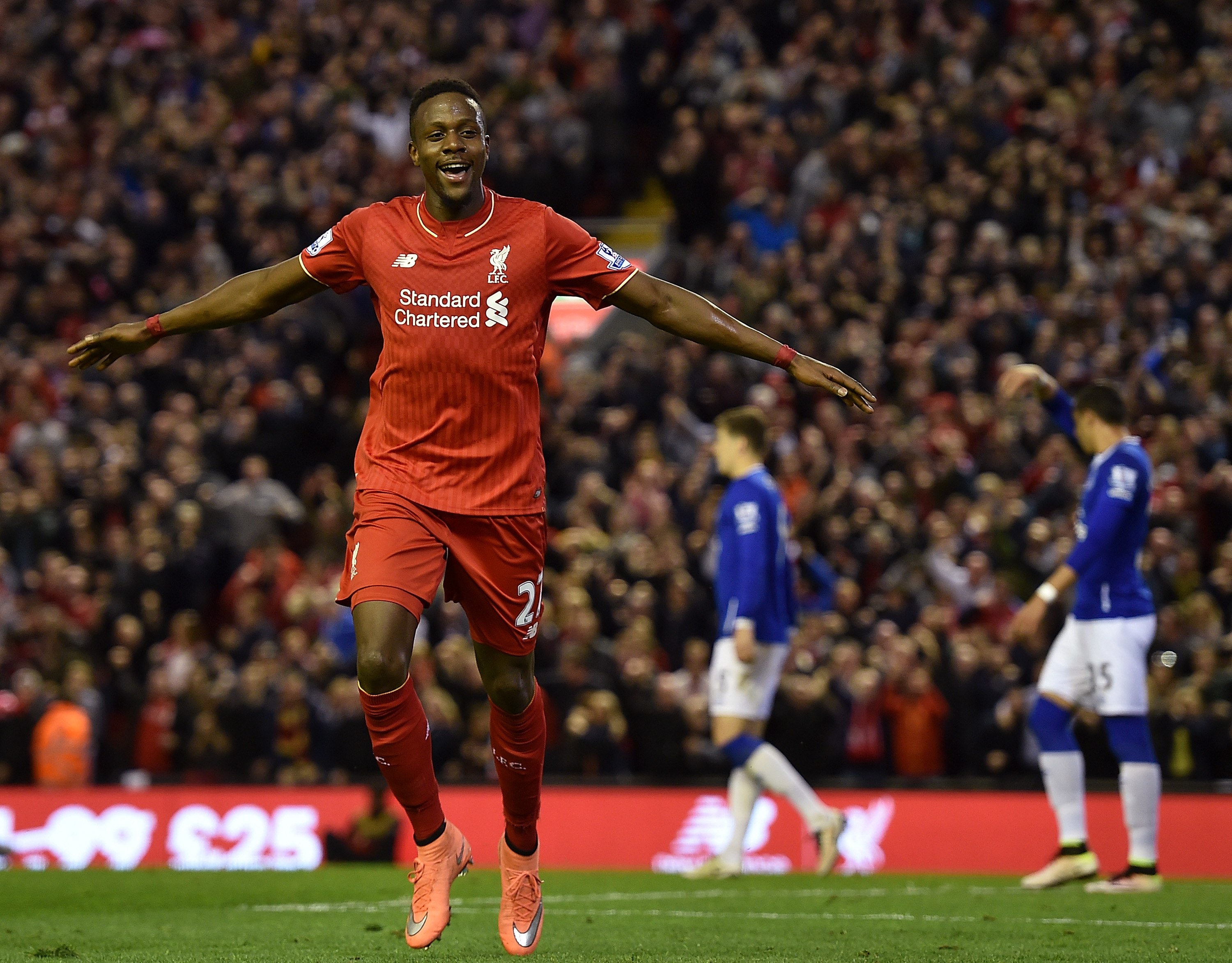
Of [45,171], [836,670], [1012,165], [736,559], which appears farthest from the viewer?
[45,171]

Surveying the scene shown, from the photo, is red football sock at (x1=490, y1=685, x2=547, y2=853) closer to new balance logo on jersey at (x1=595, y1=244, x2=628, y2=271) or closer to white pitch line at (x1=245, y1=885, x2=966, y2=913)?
new balance logo on jersey at (x1=595, y1=244, x2=628, y2=271)

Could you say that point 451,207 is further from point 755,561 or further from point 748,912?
point 755,561

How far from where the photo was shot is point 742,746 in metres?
10.8

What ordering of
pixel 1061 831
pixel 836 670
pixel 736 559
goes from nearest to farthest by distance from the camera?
1. pixel 1061 831
2. pixel 736 559
3. pixel 836 670

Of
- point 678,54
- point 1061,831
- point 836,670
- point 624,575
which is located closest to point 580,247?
point 1061,831

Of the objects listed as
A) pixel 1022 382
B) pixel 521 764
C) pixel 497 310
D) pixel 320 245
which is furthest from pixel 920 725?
pixel 320 245

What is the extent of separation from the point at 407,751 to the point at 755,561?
4638 mm

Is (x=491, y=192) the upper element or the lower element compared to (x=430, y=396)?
upper

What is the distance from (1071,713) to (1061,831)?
0.66 metres

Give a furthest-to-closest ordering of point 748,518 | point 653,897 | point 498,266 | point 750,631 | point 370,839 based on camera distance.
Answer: point 370,839 → point 748,518 → point 750,631 → point 653,897 → point 498,266

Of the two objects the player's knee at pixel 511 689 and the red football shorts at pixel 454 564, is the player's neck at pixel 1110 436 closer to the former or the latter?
the red football shorts at pixel 454 564

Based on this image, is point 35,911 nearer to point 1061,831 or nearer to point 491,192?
point 491,192

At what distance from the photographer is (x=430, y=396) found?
6.33m

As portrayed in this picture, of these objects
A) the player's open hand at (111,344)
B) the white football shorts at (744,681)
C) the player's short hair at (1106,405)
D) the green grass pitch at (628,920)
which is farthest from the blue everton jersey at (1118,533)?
the player's open hand at (111,344)
